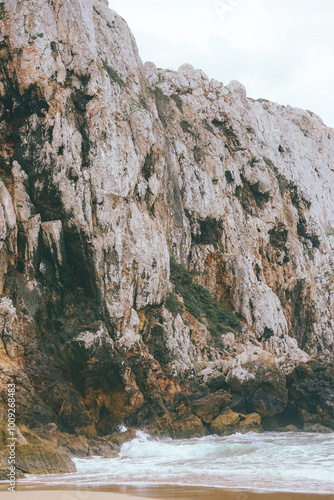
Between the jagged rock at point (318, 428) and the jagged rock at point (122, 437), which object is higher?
the jagged rock at point (122, 437)

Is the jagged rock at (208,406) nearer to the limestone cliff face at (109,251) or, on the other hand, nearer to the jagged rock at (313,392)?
the limestone cliff face at (109,251)

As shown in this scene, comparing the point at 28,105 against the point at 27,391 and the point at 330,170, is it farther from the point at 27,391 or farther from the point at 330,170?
the point at 330,170

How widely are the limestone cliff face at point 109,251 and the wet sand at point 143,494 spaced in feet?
24.8

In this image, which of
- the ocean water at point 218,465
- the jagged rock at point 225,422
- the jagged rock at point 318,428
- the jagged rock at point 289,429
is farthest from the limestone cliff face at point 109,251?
the ocean water at point 218,465

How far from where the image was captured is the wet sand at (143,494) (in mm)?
7824

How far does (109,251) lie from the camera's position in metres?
21.9

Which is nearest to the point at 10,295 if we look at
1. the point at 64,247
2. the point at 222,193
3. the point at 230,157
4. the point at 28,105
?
the point at 64,247

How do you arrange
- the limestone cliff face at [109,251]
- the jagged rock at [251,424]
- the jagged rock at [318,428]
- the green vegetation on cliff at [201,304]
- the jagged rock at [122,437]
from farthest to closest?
the green vegetation on cliff at [201,304]
the jagged rock at [318,428]
the jagged rock at [251,424]
the limestone cliff face at [109,251]
the jagged rock at [122,437]

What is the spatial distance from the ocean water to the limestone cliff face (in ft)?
8.66

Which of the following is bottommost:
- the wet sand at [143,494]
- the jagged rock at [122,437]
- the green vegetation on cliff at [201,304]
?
the jagged rock at [122,437]

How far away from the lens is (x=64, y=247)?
68.0 feet

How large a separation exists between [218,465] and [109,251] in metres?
11.1

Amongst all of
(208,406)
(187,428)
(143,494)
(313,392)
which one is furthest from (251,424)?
(143,494)

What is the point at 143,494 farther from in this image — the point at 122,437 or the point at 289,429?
the point at 289,429
